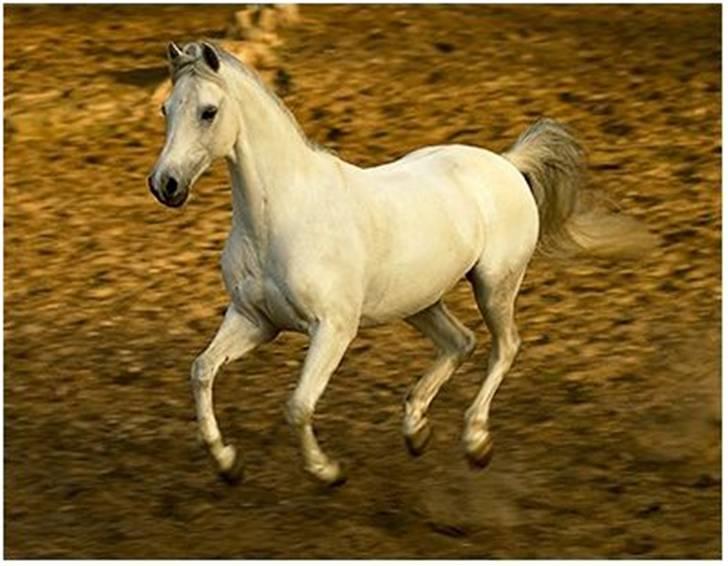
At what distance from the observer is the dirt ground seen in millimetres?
9180

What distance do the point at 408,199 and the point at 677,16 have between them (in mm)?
8096

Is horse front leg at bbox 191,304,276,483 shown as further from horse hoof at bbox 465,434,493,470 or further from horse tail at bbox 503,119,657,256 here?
horse tail at bbox 503,119,657,256

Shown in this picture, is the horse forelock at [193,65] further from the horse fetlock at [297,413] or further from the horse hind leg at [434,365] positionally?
the horse hind leg at [434,365]

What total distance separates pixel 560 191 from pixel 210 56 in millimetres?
2395

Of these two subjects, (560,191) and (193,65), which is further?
(560,191)

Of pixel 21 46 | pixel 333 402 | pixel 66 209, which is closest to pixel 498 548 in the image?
pixel 333 402

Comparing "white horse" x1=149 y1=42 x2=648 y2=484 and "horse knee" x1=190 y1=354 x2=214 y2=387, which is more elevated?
"white horse" x1=149 y1=42 x2=648 y2=484

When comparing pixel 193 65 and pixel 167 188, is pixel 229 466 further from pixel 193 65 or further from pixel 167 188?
pixel 193 65

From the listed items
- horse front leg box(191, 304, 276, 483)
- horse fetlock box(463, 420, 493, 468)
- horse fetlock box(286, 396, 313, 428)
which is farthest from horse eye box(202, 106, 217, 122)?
horse fetlock box(463, 420, 493, 468)

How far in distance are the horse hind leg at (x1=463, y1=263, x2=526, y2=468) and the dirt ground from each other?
0.86 ft

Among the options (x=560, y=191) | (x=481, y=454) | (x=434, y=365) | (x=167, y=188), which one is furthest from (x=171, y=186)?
(x=560, y=191)

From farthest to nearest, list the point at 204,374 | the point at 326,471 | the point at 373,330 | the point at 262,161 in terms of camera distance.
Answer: the point at 373,330 < the point at 326,471 < the point at 204,374 < the point at 262,161

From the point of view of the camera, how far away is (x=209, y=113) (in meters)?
7.92

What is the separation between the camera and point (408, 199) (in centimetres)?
870
